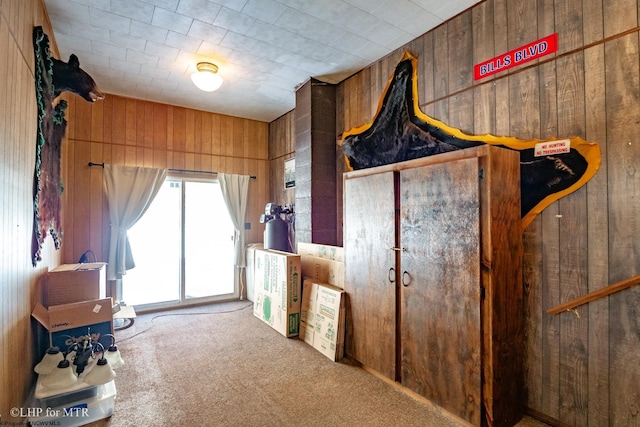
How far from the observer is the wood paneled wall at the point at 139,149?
4.12m

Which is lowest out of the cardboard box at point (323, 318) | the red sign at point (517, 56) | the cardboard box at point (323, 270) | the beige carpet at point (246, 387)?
the beige carpet at point (246, 387)

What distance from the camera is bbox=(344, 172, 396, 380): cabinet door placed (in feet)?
8.50

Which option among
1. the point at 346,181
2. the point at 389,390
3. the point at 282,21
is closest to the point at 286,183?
the point at 346,181

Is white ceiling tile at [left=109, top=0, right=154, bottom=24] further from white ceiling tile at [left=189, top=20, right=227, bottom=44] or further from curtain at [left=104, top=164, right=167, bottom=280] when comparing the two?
curtain at [left=104, top=164, right=167, bottom=280]

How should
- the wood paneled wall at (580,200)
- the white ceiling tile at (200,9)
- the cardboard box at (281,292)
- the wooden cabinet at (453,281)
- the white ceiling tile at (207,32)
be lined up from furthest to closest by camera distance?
Result: 1. the cardboard box at (281,292)
2. the white ceiling tile at (207,32)
3. the white ceiling tile at (200,9)
4. the wooden cabinet at (453,281)
5. the wood paneled wall at (580,200)

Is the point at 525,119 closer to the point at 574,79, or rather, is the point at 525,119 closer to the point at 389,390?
the point at 574,79

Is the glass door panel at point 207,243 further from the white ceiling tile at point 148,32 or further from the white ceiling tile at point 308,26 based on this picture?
the white ceiling tile at point 308,26

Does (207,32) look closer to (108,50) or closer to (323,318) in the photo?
(108,50)

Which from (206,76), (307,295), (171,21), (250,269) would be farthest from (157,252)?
(171,21)

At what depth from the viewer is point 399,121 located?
3.08 m

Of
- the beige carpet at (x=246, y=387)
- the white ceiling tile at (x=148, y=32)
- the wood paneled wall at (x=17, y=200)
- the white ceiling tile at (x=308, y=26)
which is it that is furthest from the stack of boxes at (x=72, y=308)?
the white ceiling tile at (x=308, y=26)

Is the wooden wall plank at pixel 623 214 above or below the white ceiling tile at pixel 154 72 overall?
below

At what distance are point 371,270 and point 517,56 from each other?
197cm

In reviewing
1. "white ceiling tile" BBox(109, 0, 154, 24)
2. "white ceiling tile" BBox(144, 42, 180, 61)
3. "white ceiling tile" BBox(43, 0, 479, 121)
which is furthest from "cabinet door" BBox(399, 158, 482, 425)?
"white ceiling tile" BBox(144, 42, 180, 61)
